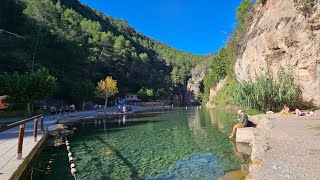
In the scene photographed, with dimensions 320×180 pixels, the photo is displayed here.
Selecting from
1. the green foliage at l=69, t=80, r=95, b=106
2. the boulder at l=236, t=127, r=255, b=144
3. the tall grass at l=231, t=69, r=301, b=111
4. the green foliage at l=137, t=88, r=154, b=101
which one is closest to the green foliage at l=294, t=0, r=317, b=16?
the tall grass at l=231, t=69, r=301, b=111

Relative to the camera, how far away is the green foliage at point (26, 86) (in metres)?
28.3

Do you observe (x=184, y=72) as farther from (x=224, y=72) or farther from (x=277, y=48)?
(x=277, y=48)

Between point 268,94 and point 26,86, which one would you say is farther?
point 26,86

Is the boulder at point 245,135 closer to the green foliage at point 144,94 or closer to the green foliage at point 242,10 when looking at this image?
the green foliage at point 242,10

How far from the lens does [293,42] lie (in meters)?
27.7

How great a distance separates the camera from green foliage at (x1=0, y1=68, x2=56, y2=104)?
28281 mm

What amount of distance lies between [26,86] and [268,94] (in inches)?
962

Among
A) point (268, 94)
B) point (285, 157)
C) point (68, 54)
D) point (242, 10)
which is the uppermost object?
point (242, 10)

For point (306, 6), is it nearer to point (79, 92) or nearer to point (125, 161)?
point (125, 161)

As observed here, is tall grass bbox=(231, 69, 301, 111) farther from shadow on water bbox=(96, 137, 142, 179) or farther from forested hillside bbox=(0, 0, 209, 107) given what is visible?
forested hillside bbox=(0, 0, 209, 107)

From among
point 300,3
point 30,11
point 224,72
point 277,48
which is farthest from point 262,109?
point 30,11

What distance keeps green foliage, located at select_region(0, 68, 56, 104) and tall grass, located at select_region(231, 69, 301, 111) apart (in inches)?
820

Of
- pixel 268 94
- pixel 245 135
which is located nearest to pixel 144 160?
pixel 245 135

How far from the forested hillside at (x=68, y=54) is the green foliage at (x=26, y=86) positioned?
3.71 feet
